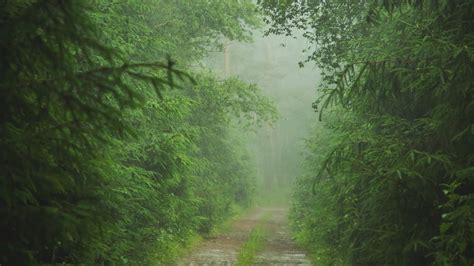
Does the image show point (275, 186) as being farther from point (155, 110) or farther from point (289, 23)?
point (155, 110)

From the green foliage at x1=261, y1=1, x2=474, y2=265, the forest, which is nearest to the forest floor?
the forest

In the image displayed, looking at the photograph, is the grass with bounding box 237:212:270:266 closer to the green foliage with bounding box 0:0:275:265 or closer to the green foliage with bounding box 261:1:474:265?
the green foliage with bounding box 0:0:275:265

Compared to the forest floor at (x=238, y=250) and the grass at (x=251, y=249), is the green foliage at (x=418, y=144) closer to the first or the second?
the grass at (x=251, y=249)

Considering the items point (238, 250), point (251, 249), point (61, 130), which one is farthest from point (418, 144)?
point (238, 250)

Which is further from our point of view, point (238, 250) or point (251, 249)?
point (238, 250)

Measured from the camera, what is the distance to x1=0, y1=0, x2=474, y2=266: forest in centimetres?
393

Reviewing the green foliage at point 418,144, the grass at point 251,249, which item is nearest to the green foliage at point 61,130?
the green foliage at point 418,144

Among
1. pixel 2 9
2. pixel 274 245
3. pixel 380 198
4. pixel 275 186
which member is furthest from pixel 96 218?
pixel 275 186

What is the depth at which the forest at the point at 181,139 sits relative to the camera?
Answer: 3.93 metres

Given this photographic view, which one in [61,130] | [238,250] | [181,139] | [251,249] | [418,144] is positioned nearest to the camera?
[61,130]

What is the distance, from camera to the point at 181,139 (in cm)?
1004

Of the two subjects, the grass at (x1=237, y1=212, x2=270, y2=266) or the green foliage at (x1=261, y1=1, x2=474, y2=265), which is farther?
the grass at (x1=237, y1=212, x2=270, y2=266)

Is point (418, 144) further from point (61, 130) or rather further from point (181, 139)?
point (61, 130)

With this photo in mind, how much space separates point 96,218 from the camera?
431 centimetres
